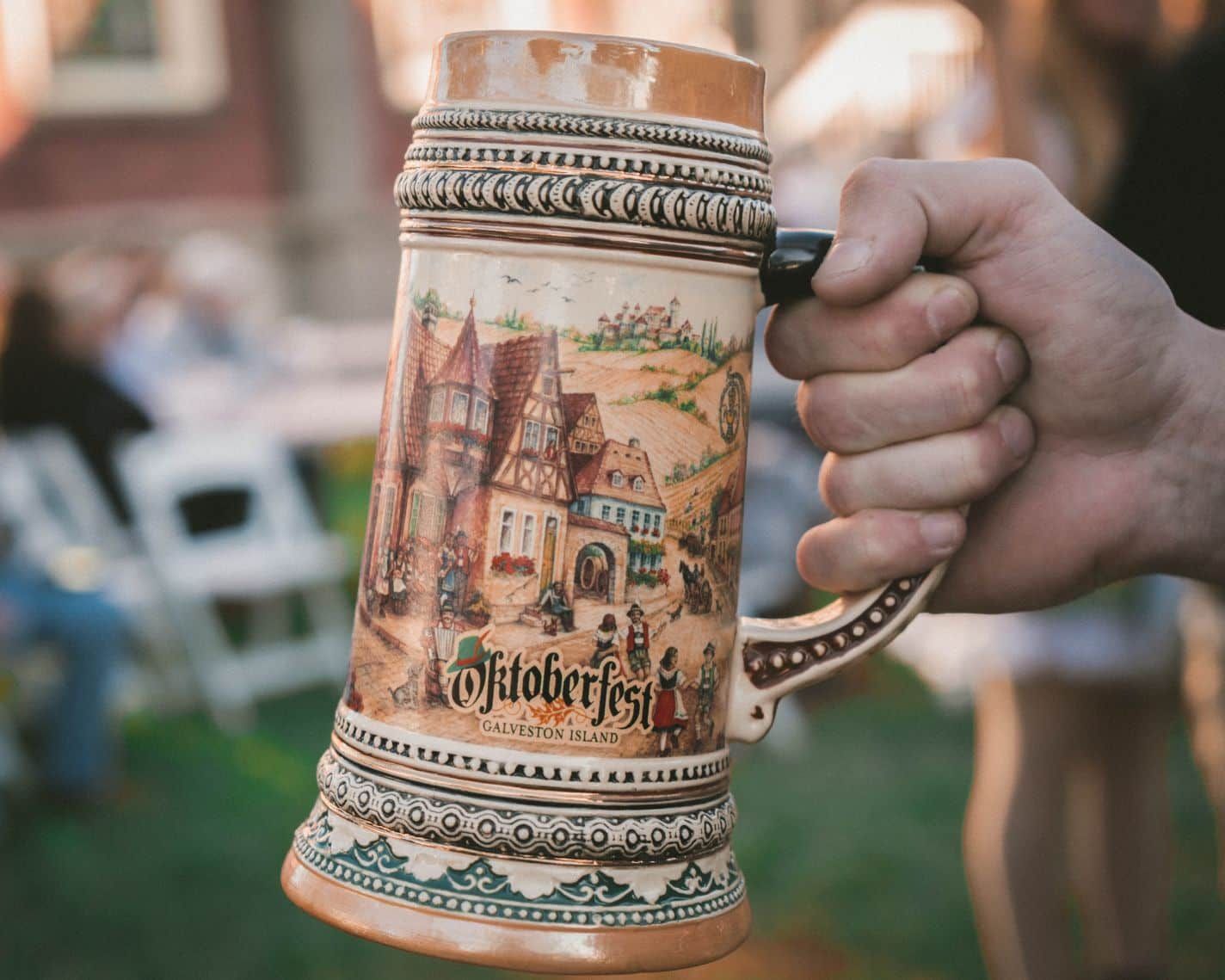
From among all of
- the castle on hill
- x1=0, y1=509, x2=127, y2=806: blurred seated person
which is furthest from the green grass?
the castle on hill

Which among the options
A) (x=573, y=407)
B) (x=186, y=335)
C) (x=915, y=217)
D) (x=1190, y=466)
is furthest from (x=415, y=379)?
(x=186, y=335)

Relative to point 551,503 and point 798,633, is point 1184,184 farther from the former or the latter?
point 551,503

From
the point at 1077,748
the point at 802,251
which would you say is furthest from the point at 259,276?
the point at 802,251

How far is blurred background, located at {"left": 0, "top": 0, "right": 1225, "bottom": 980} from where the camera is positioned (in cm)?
250

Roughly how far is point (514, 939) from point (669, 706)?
219 millimetres

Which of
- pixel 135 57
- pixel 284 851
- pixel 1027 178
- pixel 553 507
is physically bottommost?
pixel 284 851

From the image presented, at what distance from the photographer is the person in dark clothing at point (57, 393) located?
578cm

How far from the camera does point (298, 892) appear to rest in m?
1.14

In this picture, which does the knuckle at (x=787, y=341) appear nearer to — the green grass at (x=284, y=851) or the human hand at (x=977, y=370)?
the human hand at (x=977, y=370)

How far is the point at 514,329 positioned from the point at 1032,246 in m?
0.50

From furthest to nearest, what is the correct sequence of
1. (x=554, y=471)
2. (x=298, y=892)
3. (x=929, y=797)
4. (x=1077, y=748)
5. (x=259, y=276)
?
(x=259, y=276), (x=929, y=797), (x=1077, y=748), (x=298, y=892), (x=554, y=471)

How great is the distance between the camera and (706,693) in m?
1.13

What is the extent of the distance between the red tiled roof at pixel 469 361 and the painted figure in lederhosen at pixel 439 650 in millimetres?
176

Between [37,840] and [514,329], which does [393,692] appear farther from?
[37,840]
